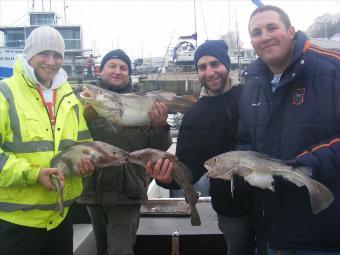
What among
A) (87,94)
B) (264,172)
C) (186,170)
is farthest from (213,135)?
(87,94)

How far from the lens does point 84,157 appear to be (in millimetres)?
3594

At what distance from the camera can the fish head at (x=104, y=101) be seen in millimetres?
3943

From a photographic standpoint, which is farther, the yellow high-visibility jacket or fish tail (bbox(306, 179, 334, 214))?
the yellow high-visibility jacket

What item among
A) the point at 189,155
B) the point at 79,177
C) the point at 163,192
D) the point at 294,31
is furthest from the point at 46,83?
the point at 163,192

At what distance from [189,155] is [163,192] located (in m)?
3.80

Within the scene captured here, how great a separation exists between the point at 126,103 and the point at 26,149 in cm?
111

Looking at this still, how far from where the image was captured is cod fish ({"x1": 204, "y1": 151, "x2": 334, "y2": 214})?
279 centimetres

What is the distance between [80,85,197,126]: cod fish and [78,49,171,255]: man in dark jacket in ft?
1.00

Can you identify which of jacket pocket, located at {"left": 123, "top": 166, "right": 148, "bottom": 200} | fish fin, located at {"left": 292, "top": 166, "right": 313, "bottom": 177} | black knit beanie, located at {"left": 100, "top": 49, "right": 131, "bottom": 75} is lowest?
jacket pocket, located at {"left": 123, "top": 166, "right": 148, "bottom": 200}

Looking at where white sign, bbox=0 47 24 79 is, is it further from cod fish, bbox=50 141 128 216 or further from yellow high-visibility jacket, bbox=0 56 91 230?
cod fish, bbox=50 141 128 216

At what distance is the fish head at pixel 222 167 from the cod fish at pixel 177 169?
1.23ft

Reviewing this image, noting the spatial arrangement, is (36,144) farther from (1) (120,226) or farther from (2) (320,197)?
(2) (320,197)

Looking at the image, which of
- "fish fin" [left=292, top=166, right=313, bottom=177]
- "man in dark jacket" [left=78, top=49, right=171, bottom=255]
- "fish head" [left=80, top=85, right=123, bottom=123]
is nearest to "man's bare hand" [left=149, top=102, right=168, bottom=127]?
"man in dark jacket" [left=78, top=49, right=171, bottom=255]

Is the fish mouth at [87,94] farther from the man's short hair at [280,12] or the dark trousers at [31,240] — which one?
the man's short hair at [280,12]
